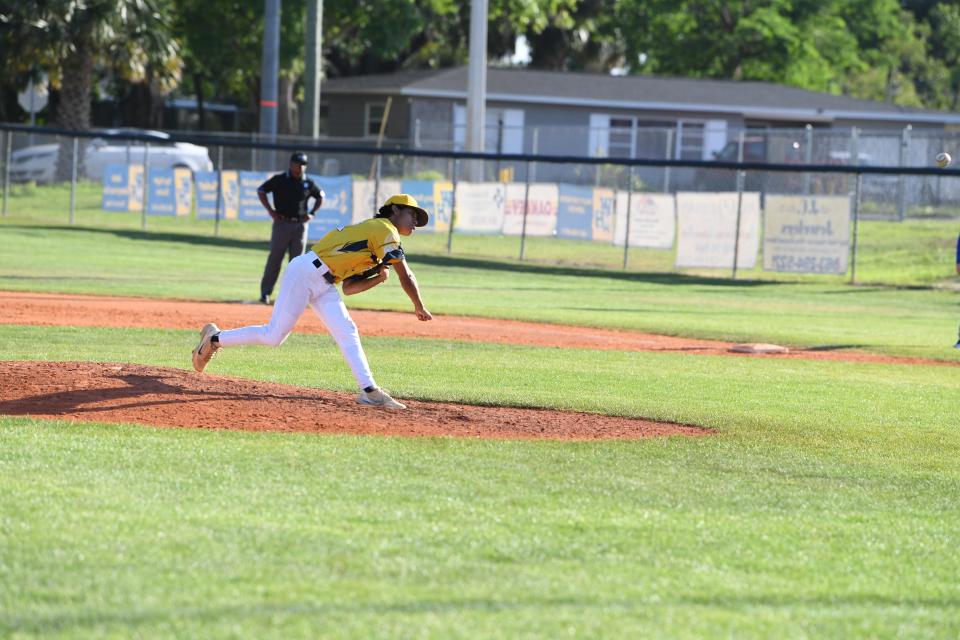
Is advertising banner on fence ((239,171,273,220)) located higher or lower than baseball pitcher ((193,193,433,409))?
higher

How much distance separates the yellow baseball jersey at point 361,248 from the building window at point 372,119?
130ft

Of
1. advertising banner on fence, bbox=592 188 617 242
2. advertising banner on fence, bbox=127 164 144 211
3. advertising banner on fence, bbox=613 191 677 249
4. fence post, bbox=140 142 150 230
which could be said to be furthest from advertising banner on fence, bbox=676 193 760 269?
advertising banner on fence, bbox=127 164 144 211

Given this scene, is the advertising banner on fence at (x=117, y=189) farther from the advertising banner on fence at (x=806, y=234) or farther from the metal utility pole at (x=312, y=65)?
the advertising banner on fence at (x=806, y=234)

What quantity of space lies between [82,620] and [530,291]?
61.3 feet

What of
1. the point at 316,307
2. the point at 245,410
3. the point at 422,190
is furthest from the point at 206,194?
the point at 245,410

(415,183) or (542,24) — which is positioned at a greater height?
(542,24)

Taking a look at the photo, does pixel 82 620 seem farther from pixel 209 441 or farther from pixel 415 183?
pixel 415 183

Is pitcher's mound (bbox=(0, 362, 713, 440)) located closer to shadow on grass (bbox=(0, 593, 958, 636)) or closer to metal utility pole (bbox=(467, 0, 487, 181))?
shadow on grass (bbox=(0, 593, 958, 636))

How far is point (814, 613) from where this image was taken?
545 centimetres

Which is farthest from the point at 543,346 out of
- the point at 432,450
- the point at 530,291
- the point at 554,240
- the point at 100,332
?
the point at 554,240

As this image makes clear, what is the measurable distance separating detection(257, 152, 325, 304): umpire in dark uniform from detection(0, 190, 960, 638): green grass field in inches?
138

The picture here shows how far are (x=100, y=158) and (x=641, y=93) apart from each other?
19310mm

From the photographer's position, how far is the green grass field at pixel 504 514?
5.23 m

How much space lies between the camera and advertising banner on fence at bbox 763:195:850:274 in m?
26.4
